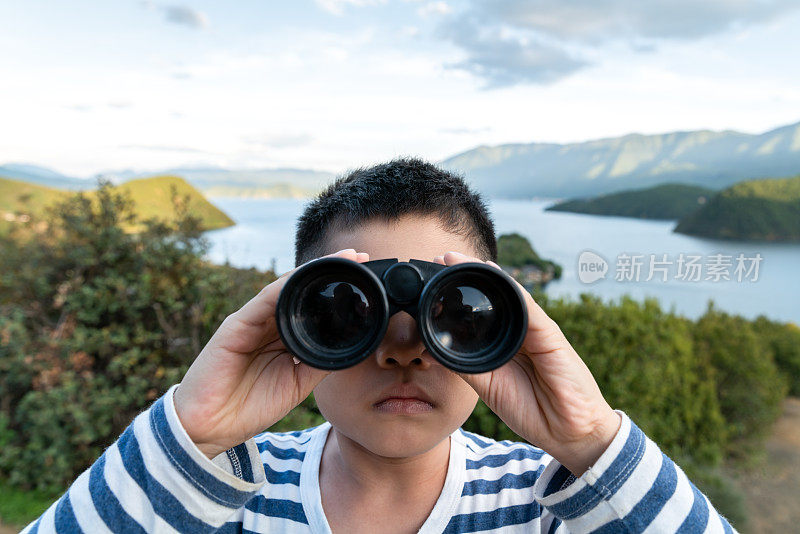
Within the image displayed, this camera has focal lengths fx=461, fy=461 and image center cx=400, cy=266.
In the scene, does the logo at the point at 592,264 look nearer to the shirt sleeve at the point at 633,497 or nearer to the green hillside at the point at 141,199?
the shirt sleeve at the point at 633,497

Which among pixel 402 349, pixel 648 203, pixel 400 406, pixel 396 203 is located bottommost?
pixel 400 406

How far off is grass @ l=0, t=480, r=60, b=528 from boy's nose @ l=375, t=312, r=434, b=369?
3.25 m

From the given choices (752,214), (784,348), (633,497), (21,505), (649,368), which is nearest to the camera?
(633,497)

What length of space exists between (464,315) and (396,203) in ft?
1.18

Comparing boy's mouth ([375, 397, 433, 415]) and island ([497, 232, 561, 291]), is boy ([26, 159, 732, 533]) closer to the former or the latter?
boy's mouth ([375, 397, 433, 415])

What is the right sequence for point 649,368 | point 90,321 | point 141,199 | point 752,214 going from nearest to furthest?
point 90,321 < point 649,368 < point 141,199 < point 752,214

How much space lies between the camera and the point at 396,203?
1.22 meters

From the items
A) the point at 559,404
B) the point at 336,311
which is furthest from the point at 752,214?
the point at 336,311

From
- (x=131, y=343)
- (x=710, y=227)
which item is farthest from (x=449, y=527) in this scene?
(x=710, y=227)

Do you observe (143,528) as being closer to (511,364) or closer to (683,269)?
(511,364)

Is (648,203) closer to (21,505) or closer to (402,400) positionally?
(402,400)

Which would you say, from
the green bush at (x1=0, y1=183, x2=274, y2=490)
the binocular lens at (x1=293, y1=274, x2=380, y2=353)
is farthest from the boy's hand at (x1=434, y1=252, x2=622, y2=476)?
the green bush at (x1=0, y1=183, x2=274, y2=490)

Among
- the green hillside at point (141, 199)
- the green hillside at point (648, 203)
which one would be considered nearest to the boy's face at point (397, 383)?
the green hillside at point (141, 199)

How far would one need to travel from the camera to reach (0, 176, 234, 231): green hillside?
3557 mm
